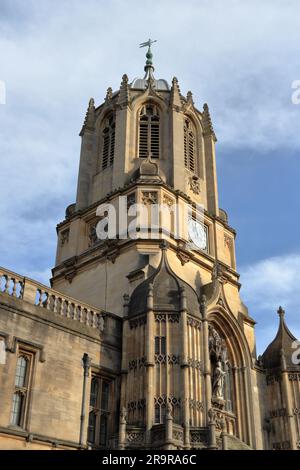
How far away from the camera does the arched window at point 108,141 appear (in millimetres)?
33159

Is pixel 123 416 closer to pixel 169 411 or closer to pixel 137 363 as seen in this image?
pixel 169 411

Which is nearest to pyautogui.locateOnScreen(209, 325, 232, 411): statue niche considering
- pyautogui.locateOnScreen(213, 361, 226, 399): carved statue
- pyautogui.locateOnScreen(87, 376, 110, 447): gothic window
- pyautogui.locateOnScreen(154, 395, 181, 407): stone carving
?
pyautogui.locateOnScreen(213, 361, 226, 399): carved statue

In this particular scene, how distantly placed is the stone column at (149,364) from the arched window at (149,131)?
10.8 m

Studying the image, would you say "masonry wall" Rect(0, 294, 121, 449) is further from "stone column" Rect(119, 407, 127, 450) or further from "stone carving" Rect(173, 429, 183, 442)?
"stone carving" Rect(173, 429, 183, 442)

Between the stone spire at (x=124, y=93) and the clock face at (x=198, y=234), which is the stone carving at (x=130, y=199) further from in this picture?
the stone spire at (x=124, y=93)

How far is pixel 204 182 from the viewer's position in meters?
33.6

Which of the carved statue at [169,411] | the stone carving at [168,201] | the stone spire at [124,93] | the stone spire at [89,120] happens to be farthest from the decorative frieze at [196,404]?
the stone spire at [89,120]

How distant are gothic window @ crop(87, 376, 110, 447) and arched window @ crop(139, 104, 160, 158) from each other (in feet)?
43.6

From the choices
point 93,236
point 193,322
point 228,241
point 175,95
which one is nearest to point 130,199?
point 93,236

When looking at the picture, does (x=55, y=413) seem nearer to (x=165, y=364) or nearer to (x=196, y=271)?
(x=165, y=364)

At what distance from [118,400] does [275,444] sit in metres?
8.31

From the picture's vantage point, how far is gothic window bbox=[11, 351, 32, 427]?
1938 cm

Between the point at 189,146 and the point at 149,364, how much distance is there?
1543cm
